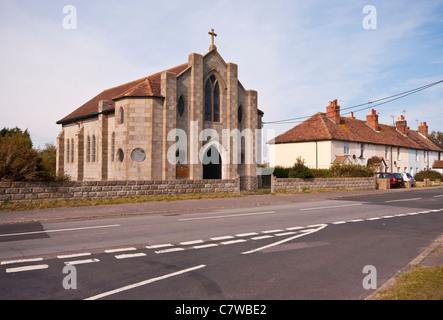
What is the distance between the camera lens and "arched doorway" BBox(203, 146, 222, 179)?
1115 inches

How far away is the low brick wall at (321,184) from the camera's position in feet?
84.6

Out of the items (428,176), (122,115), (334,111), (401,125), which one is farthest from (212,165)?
(401,125)

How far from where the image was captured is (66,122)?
37719 mm

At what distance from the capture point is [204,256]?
7.32 metres

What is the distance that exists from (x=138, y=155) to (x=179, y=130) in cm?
358

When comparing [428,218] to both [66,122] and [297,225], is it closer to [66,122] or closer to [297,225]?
[297,225]

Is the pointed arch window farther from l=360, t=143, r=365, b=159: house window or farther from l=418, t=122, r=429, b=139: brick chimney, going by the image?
l=418, t=122, r=429, b=139: brick chimney

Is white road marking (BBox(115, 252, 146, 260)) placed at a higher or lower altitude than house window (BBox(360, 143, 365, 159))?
lower

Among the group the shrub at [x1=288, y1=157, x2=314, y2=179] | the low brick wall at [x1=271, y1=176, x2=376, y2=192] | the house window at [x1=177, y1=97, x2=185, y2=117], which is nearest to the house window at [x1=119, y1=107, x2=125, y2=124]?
the house window at [x1=177, y1=97, x2=185, y2=117]

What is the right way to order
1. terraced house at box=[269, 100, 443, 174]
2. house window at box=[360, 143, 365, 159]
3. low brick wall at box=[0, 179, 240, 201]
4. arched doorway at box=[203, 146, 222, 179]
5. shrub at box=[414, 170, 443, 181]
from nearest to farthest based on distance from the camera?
low brick wall at box=[0, 179, 240, 201] → arched doorway at box=[203, 146, 222, 179] → terraced house at box=[269, 100, 443, 174] → house window at box=[360, 143, 365, 159] → shrub at box=[414, 170, 443, 181]

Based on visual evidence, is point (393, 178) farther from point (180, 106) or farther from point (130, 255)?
point (130, 255)

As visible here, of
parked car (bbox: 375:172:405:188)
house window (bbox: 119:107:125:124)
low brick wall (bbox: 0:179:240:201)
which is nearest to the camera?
low brick wall (bbox: 0:179:240:201)

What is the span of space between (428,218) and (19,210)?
16357 millimetres
